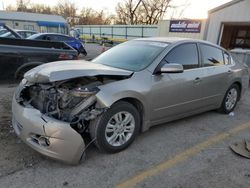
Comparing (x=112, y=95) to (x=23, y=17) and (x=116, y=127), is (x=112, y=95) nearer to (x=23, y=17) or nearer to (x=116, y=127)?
(x=116, y=127)

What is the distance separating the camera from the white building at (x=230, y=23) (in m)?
10.9

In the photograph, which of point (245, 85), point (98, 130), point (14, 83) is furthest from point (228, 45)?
point (98, 130)

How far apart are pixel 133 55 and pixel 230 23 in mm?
10054

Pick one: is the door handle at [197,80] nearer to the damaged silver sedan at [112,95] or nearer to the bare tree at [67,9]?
the damaged silver sedan at [112,95]

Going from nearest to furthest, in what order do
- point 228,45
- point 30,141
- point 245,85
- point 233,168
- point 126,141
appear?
point 30,141
point 233,168
point 126,141
point 245,85
point 228,45

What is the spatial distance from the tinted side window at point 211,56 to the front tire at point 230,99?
0.72 m

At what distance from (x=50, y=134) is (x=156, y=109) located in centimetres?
166

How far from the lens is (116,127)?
10.5 ft

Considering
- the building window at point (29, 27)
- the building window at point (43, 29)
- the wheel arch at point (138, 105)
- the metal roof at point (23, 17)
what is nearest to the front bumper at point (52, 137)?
the wheel arch at point (138, 105)

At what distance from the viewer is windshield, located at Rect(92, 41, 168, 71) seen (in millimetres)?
3655

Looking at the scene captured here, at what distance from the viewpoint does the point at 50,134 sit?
2.71 metres

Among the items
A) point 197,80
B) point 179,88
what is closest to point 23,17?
point 197,80

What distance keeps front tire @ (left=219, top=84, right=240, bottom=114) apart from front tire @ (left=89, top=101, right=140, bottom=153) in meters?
2.57

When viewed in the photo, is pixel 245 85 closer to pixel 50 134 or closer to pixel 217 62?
pixel 217 62
